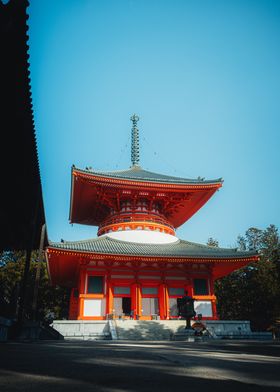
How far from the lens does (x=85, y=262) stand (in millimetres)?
19125

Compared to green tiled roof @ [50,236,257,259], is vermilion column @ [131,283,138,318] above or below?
below

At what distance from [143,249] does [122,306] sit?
408 cm

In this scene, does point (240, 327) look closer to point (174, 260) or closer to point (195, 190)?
point (174, 260)

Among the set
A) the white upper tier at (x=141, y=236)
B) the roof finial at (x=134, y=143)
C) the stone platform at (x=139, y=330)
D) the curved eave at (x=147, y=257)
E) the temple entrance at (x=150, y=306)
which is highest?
the roof finial at (x=134, y=143)

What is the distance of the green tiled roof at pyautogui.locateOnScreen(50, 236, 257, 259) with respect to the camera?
1828 cm

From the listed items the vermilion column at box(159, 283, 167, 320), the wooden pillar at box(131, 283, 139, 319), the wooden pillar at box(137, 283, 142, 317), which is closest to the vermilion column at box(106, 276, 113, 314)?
the wooden pillar at box(131, 283, 139, 319)

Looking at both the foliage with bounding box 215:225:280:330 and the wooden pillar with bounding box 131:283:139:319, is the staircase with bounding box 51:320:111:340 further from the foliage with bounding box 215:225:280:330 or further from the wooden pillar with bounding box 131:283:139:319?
the foliage with bounding box 215:225:280:330

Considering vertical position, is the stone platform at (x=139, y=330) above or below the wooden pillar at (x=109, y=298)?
below

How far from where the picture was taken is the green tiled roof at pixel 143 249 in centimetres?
1828

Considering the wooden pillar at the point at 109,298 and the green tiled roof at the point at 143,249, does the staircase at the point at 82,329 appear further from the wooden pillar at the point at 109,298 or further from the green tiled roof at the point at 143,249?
the green tiled roof at the point at 143,249

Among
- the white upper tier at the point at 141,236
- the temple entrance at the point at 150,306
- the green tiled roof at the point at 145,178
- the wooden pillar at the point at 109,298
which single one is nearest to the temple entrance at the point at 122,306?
the wooden pillar at the point at 109,298

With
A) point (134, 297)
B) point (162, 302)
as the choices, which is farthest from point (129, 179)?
point (162, 302)

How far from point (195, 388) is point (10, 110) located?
15.2 ft

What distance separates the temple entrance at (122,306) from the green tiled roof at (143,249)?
3.40 metres
